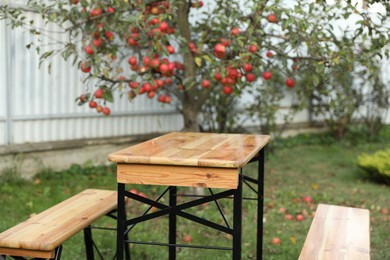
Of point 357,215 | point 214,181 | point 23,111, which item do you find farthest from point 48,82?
point 214,181

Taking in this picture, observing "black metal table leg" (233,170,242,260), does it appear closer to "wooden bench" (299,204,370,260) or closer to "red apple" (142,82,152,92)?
"wooden bench" (299,204,370,260)

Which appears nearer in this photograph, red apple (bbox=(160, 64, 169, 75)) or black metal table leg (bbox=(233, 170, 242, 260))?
black metal table leg (bbox=(233, 170, 242, 260))

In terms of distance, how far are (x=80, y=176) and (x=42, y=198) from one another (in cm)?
91

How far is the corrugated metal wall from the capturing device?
21.3 feet

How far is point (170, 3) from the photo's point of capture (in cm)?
530

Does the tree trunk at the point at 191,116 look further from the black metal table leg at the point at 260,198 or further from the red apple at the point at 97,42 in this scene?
the black metal table leg at the point at 260,198

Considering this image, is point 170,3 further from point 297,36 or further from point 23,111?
point 23,111

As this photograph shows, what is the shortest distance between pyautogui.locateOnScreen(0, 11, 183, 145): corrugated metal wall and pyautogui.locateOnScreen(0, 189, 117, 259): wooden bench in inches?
90.7

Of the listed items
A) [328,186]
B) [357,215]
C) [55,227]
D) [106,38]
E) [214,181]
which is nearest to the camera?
[214,181]

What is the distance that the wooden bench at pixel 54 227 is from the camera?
3186 mm

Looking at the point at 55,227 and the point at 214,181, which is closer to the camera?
the point at 214,181

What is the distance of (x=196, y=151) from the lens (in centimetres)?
340

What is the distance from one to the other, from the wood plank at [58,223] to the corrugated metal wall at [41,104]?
225cm

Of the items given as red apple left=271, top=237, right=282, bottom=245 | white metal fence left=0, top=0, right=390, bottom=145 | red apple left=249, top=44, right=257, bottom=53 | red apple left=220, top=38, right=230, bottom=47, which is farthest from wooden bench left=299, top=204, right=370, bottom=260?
white metal fence left=0, top=0, right=390, bottom=145
